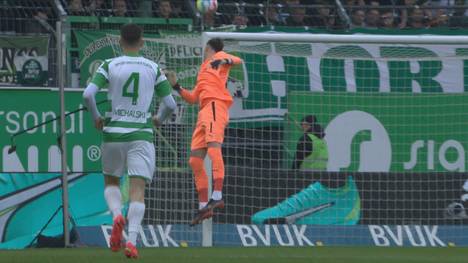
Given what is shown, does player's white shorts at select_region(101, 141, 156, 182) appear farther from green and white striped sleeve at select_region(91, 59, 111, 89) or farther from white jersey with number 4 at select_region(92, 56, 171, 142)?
green and white striped sleeve at select_region(91, 59, 111, 89)

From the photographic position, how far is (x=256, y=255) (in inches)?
419

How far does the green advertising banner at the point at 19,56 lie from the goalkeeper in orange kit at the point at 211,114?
10.1ft

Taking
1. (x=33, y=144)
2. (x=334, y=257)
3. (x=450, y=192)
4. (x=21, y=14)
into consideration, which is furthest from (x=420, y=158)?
(x=21, y=14)

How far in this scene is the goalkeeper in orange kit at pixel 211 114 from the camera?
12352 millimetres

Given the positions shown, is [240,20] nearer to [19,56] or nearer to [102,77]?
[19,56]

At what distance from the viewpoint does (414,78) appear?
15.2 m

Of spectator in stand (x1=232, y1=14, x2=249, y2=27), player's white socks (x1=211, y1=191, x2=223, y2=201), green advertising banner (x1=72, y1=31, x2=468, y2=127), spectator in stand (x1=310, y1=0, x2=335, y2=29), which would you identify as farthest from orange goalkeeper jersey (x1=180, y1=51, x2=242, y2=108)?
spectator in stand (x1=310, y1=0, x2=335, y2=29)

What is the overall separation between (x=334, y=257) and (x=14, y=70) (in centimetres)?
629

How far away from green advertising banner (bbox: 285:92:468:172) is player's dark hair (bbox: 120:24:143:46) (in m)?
4.77

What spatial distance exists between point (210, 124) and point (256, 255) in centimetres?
223

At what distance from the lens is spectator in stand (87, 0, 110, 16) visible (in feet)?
55.7

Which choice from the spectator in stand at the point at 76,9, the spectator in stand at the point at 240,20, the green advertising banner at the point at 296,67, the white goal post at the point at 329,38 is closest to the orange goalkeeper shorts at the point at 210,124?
the white goal post at the point at 329,38

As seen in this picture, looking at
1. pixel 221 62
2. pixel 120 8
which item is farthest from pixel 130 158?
pixel 120 8

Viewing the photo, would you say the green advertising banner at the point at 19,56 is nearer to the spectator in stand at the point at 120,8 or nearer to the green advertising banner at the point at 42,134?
the spectator in stand at the point at 120,8
